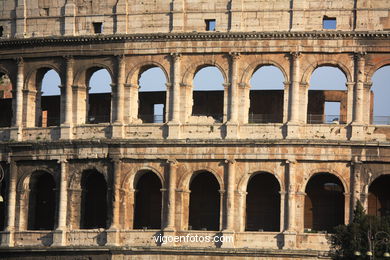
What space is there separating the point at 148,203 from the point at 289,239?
24.1 ft

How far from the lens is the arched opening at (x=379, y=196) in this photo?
2702 inches

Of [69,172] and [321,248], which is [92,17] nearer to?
[69,172]

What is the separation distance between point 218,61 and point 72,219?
9.48 m

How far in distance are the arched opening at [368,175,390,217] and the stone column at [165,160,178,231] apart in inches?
333

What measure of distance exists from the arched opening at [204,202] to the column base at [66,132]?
19.0 ft

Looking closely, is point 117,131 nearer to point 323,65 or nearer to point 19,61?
point 19,61

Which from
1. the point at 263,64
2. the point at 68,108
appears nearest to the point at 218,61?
the point at 263,64

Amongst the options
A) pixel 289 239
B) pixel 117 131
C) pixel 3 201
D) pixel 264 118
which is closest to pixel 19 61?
pixel 117 131

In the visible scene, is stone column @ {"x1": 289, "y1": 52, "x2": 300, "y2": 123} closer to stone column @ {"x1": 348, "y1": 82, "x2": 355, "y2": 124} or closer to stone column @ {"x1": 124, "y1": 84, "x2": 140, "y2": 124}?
stone column @ {"x1": 348, "y1": 82, "x2": 355, "y2": 124}

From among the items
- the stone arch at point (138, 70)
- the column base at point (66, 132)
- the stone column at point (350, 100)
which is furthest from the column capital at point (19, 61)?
the stone column at point (350, 100)

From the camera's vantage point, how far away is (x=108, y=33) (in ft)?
230

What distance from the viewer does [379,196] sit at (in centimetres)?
6881

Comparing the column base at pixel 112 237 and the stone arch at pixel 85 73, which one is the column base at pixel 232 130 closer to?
the stone arch at pixel 85 73

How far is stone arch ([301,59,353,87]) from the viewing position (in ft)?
222
